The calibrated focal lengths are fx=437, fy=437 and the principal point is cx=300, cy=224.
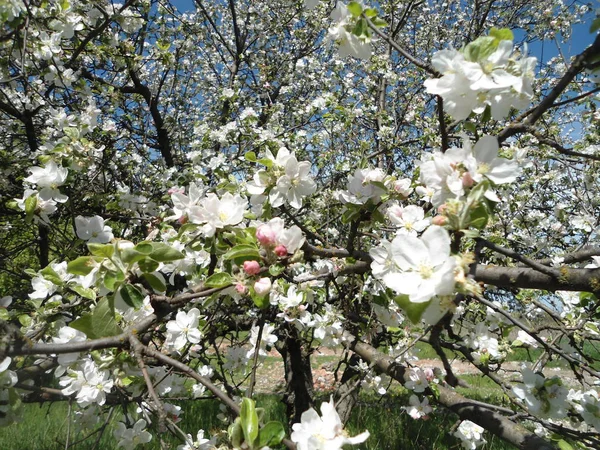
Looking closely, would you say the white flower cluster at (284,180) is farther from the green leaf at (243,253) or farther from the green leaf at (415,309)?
the green leaf at (415,309)

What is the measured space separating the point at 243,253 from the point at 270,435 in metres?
0.41

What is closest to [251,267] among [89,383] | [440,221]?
[440,221]

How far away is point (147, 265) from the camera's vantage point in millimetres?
1076

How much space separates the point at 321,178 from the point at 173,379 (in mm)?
2890

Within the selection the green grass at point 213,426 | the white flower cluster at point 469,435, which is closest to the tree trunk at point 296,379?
the green grass at point 213,426

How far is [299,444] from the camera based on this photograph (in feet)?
3.15

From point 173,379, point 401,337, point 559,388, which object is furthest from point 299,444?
point 401,337

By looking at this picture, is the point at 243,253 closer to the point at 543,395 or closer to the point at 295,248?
the point at 295,248

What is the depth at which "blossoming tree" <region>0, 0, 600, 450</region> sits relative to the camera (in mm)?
979

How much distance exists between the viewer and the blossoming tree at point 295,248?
A: 3.21 ft

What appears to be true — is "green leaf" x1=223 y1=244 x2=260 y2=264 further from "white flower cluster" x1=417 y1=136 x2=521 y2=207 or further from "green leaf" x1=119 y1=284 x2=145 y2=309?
"white flower cluster" x1=417 y1=136 x2=521 y2=207

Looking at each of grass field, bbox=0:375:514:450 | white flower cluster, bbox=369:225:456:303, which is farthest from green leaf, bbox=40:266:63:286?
grass field, bbox=0:375:514:450

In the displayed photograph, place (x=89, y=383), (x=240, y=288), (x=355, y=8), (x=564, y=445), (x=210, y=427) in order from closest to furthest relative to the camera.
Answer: (x=240, y=288) → (x=355, y=8) → (x=564, y=445) → (x=89, y=383) → (x=210, y=427)

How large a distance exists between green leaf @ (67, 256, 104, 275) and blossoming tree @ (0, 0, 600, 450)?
0.01 metres
